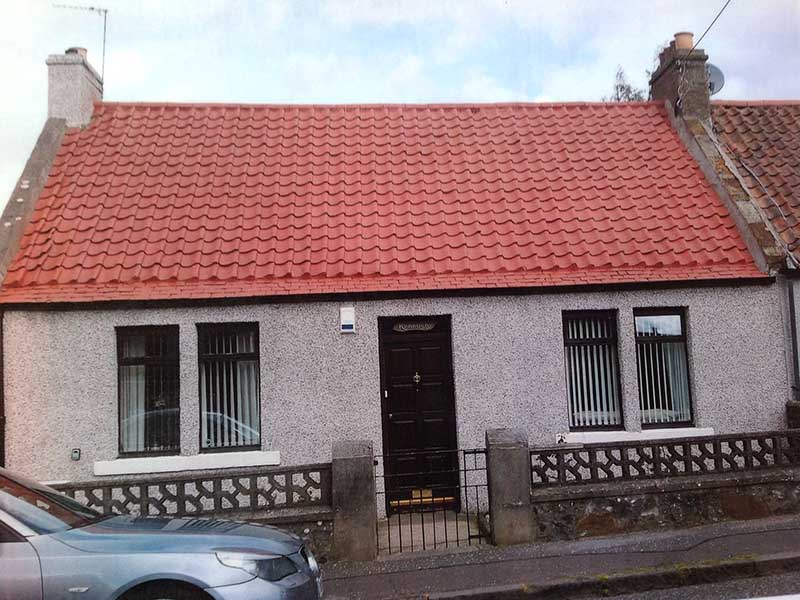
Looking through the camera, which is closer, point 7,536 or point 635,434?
point 7,536

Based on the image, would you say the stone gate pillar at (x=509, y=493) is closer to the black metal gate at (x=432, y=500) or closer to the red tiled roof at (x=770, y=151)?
the black metal gate at (x=432, y=500)

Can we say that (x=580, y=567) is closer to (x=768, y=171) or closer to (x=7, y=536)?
(x=7, y=536)

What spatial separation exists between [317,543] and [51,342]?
13.8ft

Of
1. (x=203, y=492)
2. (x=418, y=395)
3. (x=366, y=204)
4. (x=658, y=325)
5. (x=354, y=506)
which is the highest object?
(x=366, y=204)

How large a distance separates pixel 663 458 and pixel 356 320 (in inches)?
159

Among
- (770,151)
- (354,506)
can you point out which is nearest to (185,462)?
(354,506)

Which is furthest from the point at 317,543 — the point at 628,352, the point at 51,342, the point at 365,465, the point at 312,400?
the point at 628,352

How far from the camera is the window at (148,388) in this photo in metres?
8.14

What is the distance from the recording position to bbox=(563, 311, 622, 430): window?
28.5 feet

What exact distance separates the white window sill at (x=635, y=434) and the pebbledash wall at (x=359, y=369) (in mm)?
122

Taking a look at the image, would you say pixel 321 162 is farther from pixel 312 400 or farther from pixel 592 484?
pixel 592 484

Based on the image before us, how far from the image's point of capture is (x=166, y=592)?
4.04m

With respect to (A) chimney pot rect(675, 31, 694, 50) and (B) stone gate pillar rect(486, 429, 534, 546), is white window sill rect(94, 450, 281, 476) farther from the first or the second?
(A) chimney pot rect(675, 31, 694, 50)

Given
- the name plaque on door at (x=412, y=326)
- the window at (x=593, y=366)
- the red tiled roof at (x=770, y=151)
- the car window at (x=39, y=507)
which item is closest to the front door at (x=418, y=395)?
the name plaque on door at (x=412, y=326)
